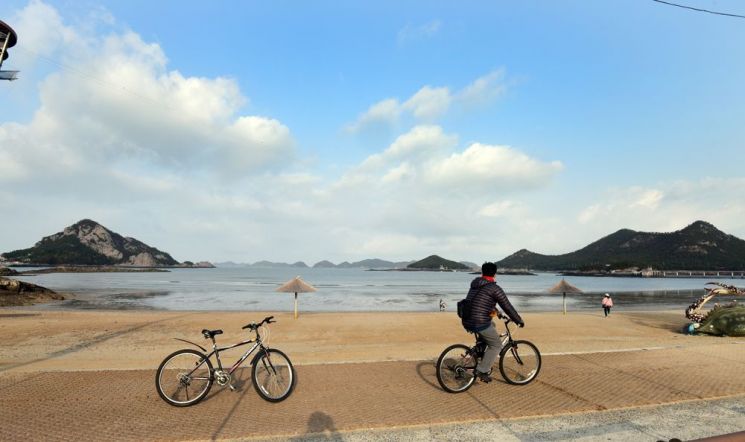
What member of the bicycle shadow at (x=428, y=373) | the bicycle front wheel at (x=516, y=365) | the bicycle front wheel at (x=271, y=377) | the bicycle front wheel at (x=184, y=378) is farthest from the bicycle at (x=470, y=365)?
the bicycle front wheel at (x=184, y=378)

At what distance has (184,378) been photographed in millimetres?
5898

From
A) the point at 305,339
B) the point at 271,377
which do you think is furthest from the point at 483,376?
the point at 305,339

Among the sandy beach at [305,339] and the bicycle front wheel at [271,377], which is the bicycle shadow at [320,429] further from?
the sandy beach at [305,339]

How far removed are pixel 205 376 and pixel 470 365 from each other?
3941 millimetres

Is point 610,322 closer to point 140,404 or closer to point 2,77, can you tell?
point 140,404

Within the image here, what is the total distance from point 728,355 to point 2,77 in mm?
25505

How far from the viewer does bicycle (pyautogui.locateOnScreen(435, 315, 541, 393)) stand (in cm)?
652

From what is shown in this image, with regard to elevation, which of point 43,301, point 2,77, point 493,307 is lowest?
point 43,301

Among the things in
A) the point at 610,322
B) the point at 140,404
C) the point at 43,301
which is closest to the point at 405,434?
the point at 140,404

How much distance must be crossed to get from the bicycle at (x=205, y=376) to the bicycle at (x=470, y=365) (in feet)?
7.63

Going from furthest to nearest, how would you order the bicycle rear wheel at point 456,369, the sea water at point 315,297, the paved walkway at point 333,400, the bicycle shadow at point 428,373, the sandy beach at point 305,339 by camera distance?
the sea water at point 315,297, the sandy beach at point 305,339, the bicycle shadow at point 428,373, the bicycle rear wheel at point 456,369, the paved walkway at point 333,400

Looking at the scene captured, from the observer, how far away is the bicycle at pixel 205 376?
5859 millimetres

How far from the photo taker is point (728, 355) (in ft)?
31.4

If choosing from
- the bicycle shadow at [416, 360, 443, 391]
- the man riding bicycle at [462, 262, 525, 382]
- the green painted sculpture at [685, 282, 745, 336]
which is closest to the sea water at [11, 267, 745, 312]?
the green painted sculpture at [685, 282, 745, 336]
